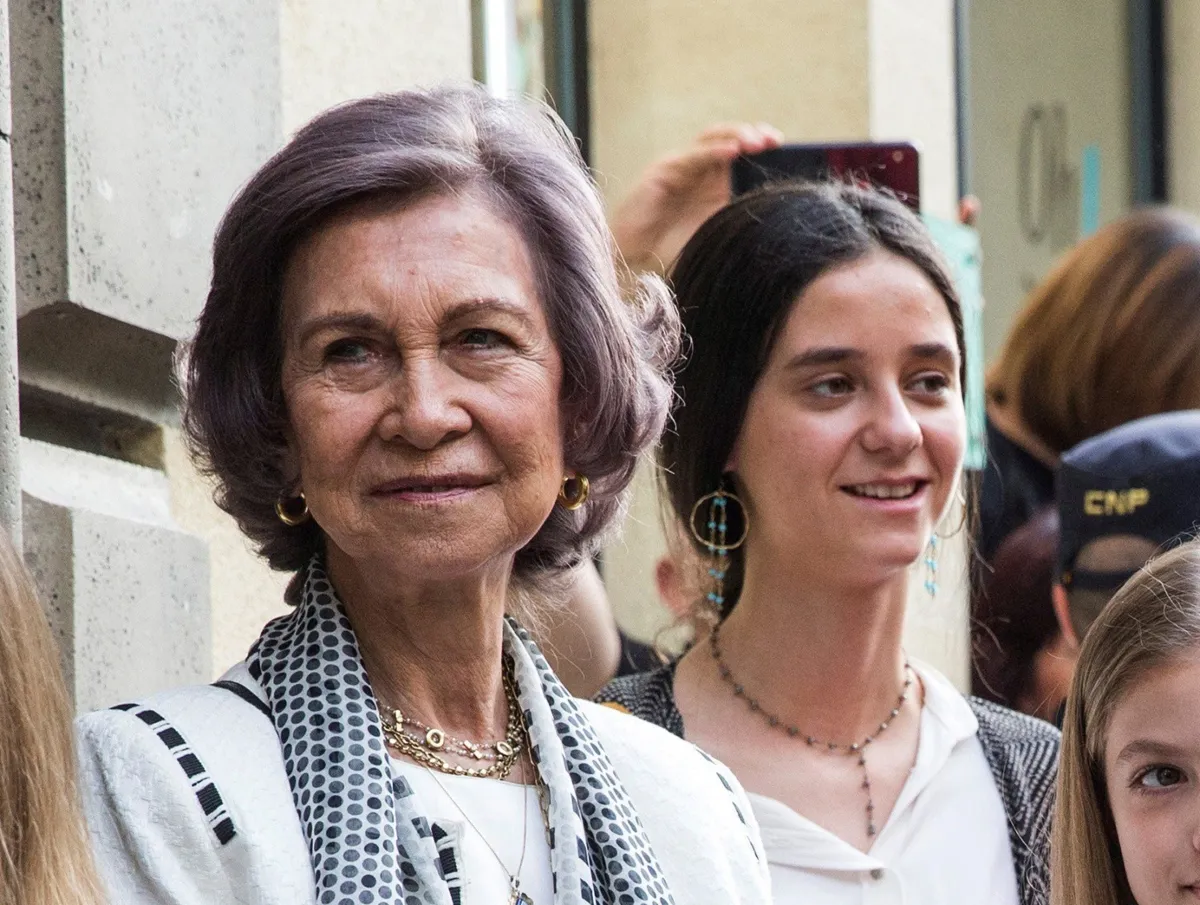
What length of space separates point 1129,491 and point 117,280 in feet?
5.67

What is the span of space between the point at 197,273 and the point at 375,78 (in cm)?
86

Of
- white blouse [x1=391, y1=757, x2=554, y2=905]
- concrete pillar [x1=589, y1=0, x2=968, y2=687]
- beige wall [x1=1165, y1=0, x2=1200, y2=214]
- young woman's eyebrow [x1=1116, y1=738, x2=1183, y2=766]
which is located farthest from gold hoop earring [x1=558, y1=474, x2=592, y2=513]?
beige wall [x1=1165, y1=0, x2=1200, y2=214]

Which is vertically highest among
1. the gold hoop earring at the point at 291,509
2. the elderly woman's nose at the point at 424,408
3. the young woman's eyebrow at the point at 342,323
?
the young woman's eyebrow at the point at 342,323

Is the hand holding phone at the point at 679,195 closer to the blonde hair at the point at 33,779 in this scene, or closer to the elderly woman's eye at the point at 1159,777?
the elderly woman's eye at the point at 1159,777

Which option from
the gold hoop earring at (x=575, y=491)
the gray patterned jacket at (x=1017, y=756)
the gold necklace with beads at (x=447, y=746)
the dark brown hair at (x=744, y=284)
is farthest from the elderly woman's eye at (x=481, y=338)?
the gray patterned jacket at (x=1017, y=756)

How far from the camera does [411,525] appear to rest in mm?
2688

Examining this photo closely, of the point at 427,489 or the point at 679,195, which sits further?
the point at 679,195

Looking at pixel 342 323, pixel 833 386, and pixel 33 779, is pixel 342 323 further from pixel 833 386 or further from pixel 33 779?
pixel 833 386

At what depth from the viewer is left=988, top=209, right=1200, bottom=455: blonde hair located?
5.16 m

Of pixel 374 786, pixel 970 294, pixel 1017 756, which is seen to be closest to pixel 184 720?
pixel 374 786

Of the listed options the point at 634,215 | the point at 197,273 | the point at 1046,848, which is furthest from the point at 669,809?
the point at 634,215

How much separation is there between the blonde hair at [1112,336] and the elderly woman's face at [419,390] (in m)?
2.66

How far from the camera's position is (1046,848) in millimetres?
3486

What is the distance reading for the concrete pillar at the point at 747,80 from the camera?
245 inches
